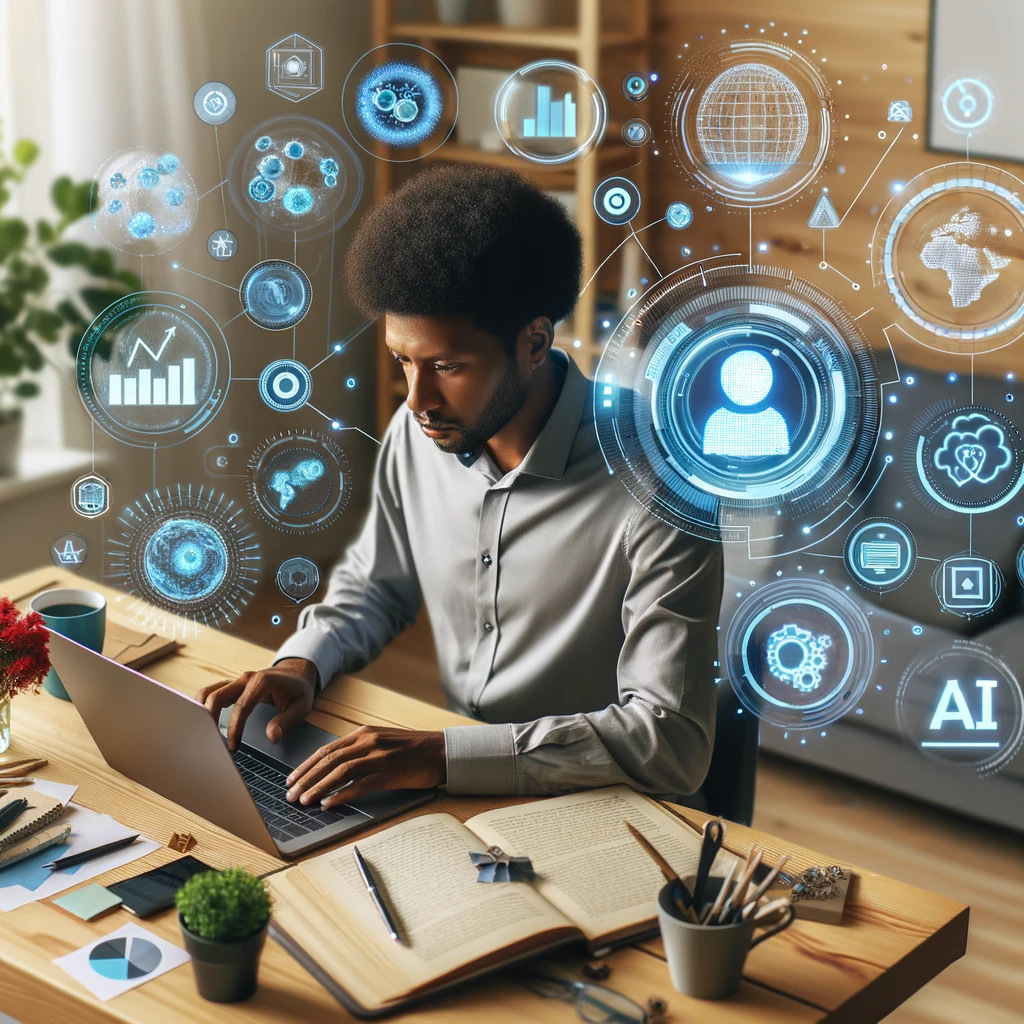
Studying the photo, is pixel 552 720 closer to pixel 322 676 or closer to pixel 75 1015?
pixel 322 676

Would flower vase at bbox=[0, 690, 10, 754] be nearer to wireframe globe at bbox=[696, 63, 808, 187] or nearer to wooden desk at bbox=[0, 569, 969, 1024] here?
wooden desk at bbox=[0, 569, 969, 1024]

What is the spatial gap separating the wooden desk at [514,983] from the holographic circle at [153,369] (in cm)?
47

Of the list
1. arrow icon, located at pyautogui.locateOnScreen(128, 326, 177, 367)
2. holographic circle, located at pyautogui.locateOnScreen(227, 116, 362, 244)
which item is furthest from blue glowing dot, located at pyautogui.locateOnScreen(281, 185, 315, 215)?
arrow icon, located at pyautogui.locateOnScreen(128, 326, 177, 367)

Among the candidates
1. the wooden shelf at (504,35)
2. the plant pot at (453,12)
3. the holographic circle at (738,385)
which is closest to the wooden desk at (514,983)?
the holographic circle at (738,385)

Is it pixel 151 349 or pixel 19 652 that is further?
pixel 151 349

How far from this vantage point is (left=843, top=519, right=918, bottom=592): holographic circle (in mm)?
1480

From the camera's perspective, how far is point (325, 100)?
145 centimetres

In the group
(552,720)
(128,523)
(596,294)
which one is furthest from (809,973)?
(128,523)

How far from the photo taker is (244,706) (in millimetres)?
1349

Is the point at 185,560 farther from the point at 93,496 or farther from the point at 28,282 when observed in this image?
the point at 28,282

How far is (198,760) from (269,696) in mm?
269

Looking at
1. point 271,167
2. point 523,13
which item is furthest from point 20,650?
point 523,13

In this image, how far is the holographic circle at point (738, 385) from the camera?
4.53 feet

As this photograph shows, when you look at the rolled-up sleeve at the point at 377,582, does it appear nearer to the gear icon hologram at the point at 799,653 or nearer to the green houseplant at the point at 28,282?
the gear icon hologram at the point at 799,653
